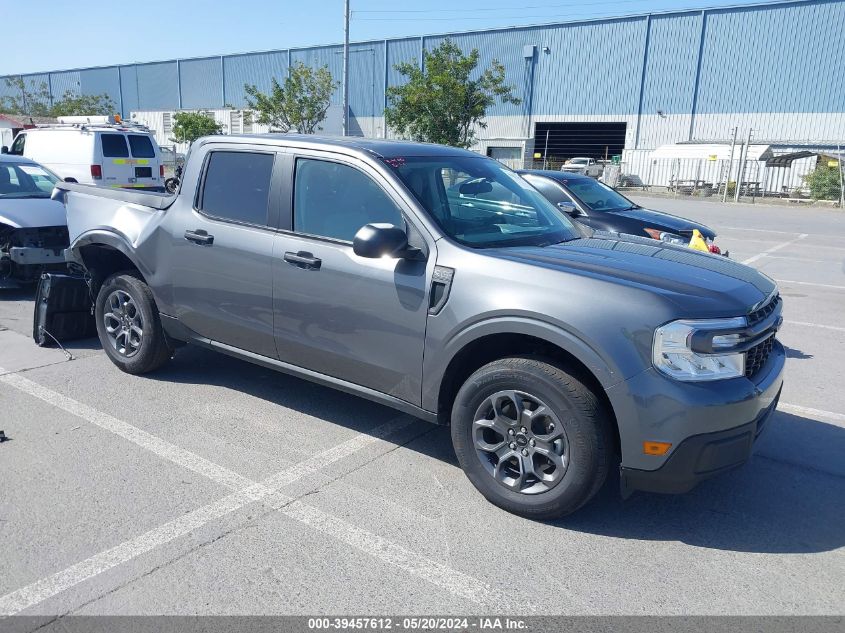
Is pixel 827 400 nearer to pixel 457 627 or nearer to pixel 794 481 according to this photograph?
pixel 794 481

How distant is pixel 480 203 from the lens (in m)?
4.38

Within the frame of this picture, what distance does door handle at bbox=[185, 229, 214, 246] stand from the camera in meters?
4.76

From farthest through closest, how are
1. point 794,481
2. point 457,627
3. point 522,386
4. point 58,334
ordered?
1. point 58,334
2. point 794,481
3. point 522,386
4. point 457,627

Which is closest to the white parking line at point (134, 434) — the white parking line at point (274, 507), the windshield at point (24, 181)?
the white parking line at point (274, 507)

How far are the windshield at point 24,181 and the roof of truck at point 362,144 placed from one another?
17.4ft

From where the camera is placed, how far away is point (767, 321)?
363 cm

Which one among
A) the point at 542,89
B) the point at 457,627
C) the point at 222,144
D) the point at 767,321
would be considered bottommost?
the point at 457,627

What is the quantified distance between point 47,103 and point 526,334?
7601cm

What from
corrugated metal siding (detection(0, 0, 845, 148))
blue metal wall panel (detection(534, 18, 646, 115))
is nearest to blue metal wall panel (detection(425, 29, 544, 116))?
corrugated metal siding (detection(0, 0, 845, 148))

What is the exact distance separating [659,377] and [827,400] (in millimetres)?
3140

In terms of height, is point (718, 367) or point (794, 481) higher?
point (718, 367)

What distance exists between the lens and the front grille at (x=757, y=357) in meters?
3.45

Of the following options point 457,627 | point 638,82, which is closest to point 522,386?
point 457,627

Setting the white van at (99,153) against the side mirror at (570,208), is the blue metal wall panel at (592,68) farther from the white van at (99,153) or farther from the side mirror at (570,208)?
the side mirror at (570,208)
